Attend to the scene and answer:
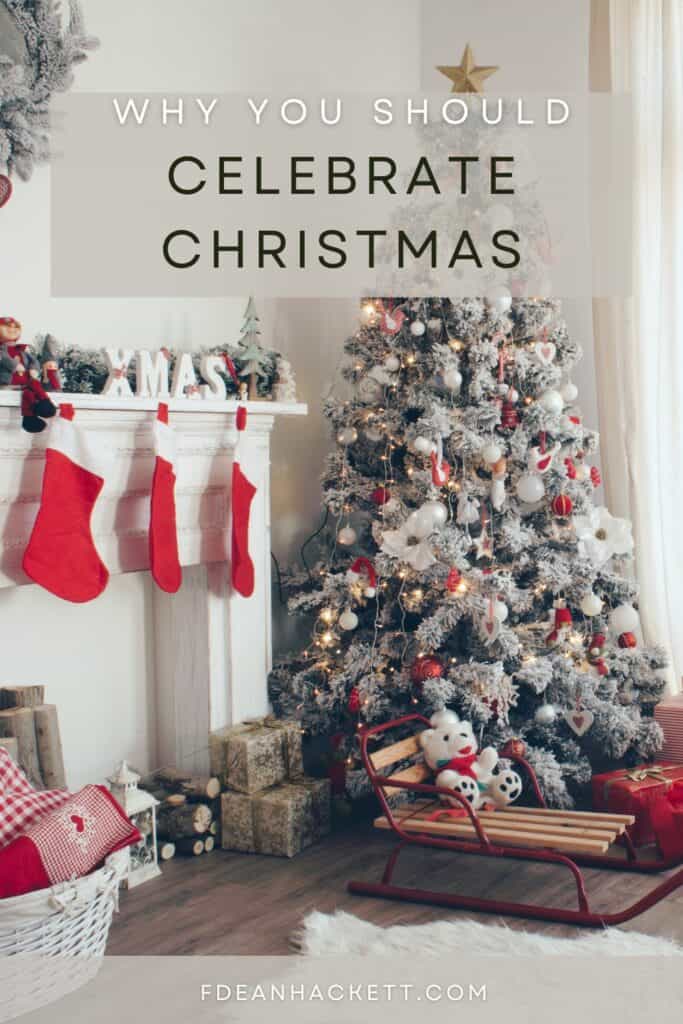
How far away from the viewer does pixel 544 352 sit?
420cm

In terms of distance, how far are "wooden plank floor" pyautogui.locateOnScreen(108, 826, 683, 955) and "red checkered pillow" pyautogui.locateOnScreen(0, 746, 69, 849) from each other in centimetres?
44

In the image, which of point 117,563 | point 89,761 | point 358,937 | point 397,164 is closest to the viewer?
point 358,937

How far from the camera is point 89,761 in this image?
13.4 feet

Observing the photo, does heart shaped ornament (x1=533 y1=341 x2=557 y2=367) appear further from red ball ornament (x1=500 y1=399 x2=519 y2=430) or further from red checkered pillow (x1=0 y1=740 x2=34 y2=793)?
red checkered pillow (x1=0 y1=740 x2=34 y2=793)

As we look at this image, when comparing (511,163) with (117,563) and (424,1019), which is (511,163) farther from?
(424,1019)

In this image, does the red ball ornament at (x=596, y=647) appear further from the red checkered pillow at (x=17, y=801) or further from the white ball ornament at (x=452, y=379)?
the red checkered pillow at (x=17, y=801)

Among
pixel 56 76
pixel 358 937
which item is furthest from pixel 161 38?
pixel 358 937

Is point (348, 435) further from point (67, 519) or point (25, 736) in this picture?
point (25, 736)

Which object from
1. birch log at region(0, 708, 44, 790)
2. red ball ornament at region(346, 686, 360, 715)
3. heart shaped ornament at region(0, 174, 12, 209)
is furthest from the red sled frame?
heart shaped ornament at region(0, 174, 12, 209)

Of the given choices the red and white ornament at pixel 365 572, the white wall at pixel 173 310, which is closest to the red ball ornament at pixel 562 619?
the red and white ornament at pixel 365 572

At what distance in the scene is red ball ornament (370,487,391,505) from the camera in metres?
4.25

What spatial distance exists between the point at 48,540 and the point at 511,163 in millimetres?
2164

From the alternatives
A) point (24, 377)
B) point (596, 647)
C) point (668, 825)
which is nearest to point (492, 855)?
point (668, 825)

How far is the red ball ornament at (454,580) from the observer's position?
3.98m
